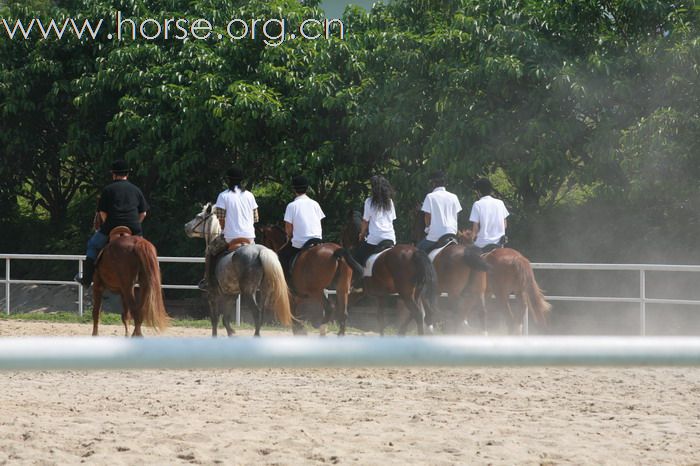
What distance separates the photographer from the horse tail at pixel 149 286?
13.2 m

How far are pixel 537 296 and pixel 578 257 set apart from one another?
26.1ft

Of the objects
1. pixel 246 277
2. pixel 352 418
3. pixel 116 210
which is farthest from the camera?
pixel 246 277

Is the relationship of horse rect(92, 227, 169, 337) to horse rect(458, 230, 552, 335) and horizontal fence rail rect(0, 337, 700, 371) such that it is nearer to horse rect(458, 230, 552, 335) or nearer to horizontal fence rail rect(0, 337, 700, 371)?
horse rect(458, 230, 552, 335)

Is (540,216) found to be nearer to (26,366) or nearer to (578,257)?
(578,257)

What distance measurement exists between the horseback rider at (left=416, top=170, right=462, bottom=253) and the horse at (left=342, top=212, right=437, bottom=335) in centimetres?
54

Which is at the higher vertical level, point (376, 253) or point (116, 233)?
point (116, 233)

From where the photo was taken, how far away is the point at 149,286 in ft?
43.9

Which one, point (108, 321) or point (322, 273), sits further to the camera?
point (108, 321)

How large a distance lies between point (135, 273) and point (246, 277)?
55.5 inches

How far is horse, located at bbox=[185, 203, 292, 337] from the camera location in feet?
43.9

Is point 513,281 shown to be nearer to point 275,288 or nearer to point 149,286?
point 275,288

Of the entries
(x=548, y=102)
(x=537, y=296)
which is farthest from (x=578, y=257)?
(x=537, y=296)

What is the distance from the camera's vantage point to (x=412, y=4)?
22.9 metres

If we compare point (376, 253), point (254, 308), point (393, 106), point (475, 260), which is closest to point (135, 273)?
point (254, 308)
